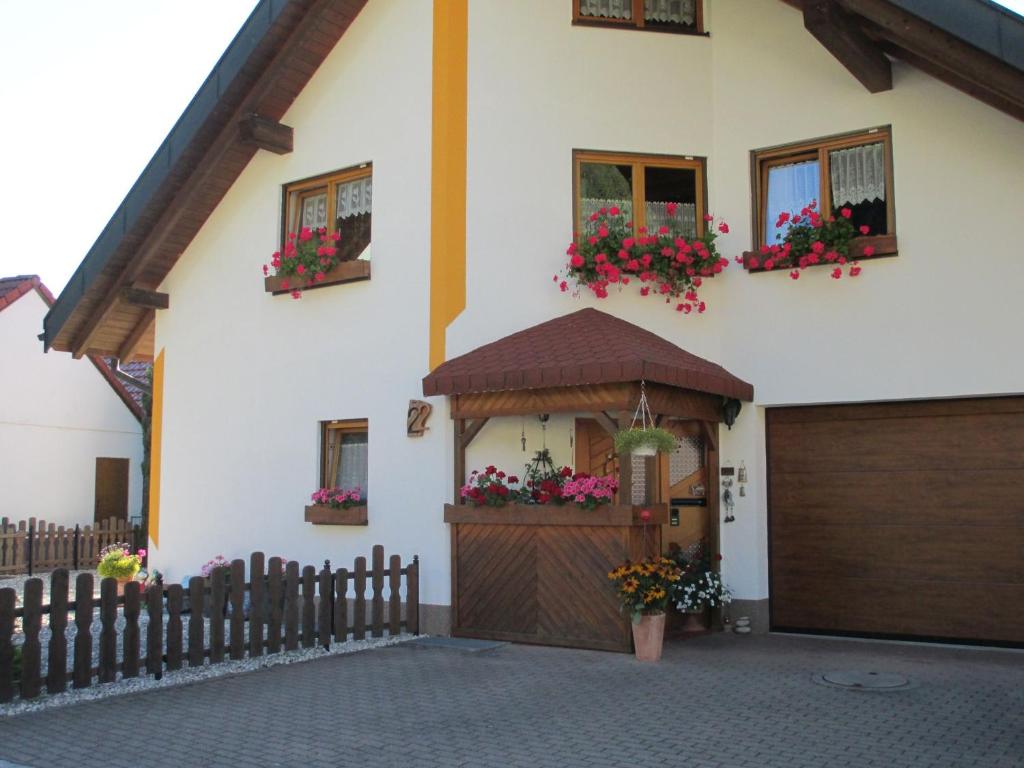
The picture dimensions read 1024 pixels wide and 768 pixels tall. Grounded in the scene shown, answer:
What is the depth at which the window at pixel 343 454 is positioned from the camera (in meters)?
12.1

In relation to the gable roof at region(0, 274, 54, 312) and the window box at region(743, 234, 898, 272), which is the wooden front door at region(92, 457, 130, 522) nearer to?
the gable roof at region(0, 274, 54, 312)

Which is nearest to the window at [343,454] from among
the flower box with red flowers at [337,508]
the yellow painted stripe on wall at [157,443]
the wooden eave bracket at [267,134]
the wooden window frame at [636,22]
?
the flower box with red flowers at [337,508]

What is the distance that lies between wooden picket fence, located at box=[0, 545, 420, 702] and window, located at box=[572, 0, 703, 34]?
639cm

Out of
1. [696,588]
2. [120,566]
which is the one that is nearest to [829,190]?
[696,588]

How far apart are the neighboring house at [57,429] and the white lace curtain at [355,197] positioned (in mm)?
11190

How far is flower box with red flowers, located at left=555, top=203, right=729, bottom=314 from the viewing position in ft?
36.2

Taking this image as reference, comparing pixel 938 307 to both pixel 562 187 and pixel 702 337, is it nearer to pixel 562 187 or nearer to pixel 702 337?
pixel 702 337

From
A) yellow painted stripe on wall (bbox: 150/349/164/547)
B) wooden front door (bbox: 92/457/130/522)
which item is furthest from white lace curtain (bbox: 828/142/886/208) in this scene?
wooden front door (bbox: 92/457/130/522)

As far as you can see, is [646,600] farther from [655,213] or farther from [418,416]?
[655,213]

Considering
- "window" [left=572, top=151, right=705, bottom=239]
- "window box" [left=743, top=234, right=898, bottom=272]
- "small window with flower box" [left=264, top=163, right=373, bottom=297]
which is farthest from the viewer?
"small window with flower box" [left=264, top=163, right=373, bottom=297]

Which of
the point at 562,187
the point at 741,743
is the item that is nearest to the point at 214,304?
the point at 562,187

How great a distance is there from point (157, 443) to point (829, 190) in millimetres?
8907

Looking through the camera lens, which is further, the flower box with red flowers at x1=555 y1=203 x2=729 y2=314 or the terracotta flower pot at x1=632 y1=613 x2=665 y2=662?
the flower box with red flowers at x1=555 y1=203 x2=729 y2=314

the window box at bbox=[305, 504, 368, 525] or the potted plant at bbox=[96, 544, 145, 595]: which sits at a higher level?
the window box at bbox=[305, 504, 368, 525]
